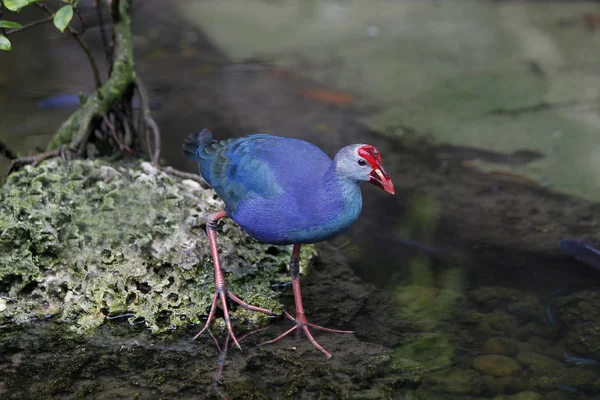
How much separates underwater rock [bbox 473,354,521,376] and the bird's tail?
6.20 ft

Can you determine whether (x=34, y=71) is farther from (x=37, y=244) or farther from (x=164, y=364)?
(x=164, y=364)

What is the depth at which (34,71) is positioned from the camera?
7.52 m

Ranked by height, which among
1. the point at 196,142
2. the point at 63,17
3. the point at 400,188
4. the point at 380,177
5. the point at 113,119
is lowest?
the point at 400,188

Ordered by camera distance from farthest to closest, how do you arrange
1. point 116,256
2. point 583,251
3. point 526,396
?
point 583,251 → point 116,256 → point 526,396

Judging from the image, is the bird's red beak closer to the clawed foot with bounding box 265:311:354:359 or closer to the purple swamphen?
the purple swamphen

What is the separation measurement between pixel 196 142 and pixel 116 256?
805mm

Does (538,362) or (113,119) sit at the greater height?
(113,119)

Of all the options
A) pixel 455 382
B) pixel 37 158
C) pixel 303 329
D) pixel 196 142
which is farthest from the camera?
pixel 37 158

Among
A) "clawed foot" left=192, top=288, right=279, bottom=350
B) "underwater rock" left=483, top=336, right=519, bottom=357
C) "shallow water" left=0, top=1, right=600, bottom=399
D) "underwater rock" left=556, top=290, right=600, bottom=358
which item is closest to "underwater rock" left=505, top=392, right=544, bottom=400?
"shallow water" left=0, top=1, right=600, bottom=399

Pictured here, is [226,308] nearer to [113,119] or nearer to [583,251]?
[113,119]

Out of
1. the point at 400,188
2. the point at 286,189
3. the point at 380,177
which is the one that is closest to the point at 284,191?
the point at 286,189

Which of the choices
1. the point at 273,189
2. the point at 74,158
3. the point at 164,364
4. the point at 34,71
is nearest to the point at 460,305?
the point at 273,189

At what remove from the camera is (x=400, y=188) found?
5297 mm

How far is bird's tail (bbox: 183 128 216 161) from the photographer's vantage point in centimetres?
395
